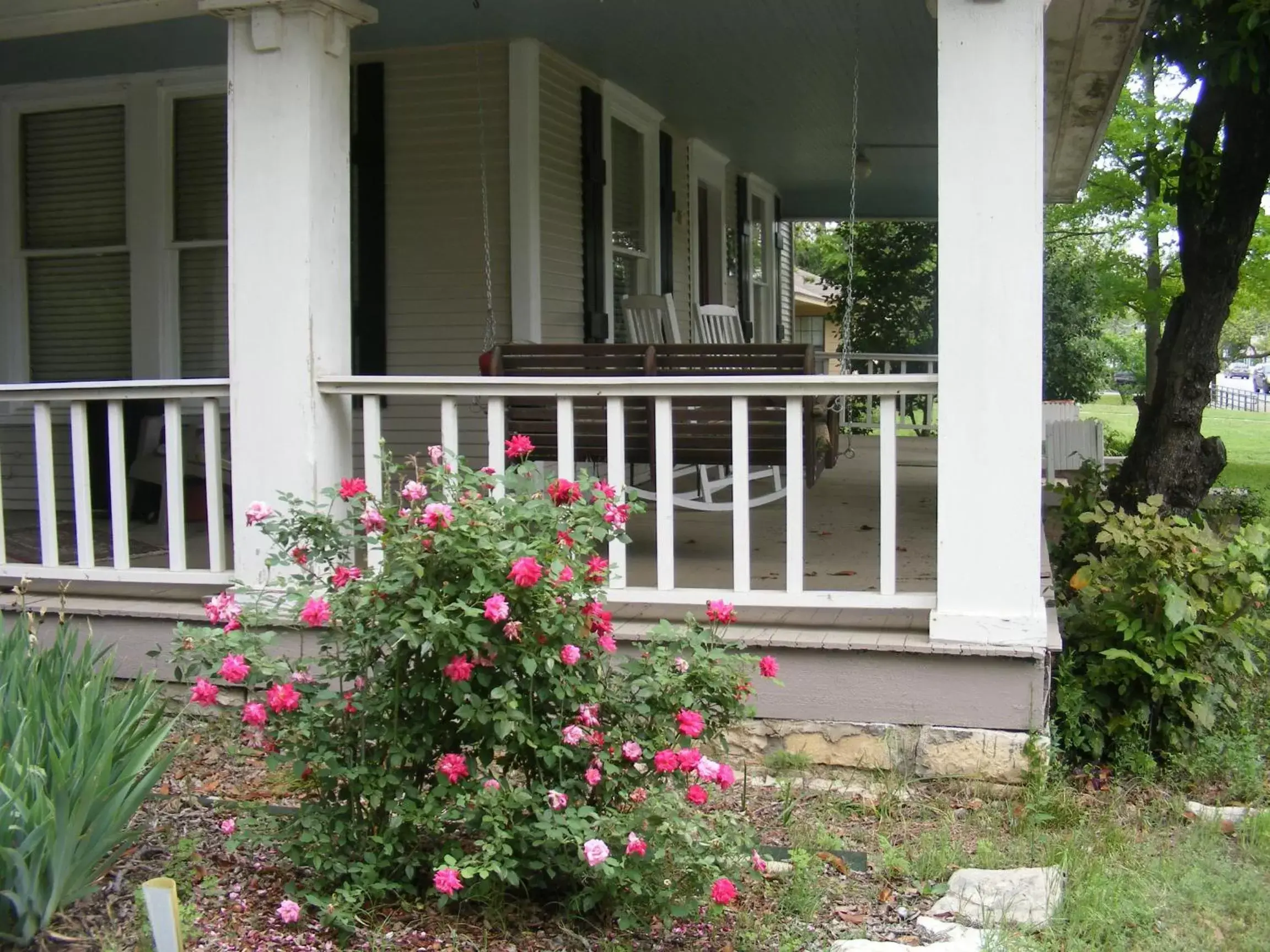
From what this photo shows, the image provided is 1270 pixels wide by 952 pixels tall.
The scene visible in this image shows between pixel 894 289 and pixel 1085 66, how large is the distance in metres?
13.1

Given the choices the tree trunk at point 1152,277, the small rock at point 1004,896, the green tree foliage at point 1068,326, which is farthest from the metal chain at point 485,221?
the green tree foliage at point 1068,326

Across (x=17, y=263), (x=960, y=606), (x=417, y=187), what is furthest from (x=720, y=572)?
(x=17, y=263)

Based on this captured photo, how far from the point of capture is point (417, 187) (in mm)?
6684

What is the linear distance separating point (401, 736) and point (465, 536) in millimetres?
539

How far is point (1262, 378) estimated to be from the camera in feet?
183

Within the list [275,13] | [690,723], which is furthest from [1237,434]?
[690,723]

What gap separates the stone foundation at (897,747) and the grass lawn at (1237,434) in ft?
16.8

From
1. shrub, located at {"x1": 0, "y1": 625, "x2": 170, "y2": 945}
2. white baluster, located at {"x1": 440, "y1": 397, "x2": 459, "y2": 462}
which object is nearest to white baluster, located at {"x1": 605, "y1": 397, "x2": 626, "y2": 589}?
white baluster, located at {"x1": 440, "y1": 397, "x2": 459, "y2": 462}

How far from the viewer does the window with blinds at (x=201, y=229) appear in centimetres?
702

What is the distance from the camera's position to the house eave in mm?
5664

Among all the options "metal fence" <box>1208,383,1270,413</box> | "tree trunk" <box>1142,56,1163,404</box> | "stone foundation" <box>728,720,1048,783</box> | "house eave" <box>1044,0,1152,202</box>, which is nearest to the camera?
"stone foundation" <box>728,720,1048,783</box>

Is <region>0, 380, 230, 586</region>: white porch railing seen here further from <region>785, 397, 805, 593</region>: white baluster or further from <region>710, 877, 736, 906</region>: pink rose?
<region>710, 877, 736, 906</region>: pink rose

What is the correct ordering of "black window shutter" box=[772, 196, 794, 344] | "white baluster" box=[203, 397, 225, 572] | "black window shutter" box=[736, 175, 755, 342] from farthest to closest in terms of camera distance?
"black window shutter" box=[772, 196, 794, 344]
"black window shutter" box=[736, 175, 755, 342]
"white baluster" box=[203, 397, 225, 572]

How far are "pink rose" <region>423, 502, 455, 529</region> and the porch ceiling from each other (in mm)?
2758
